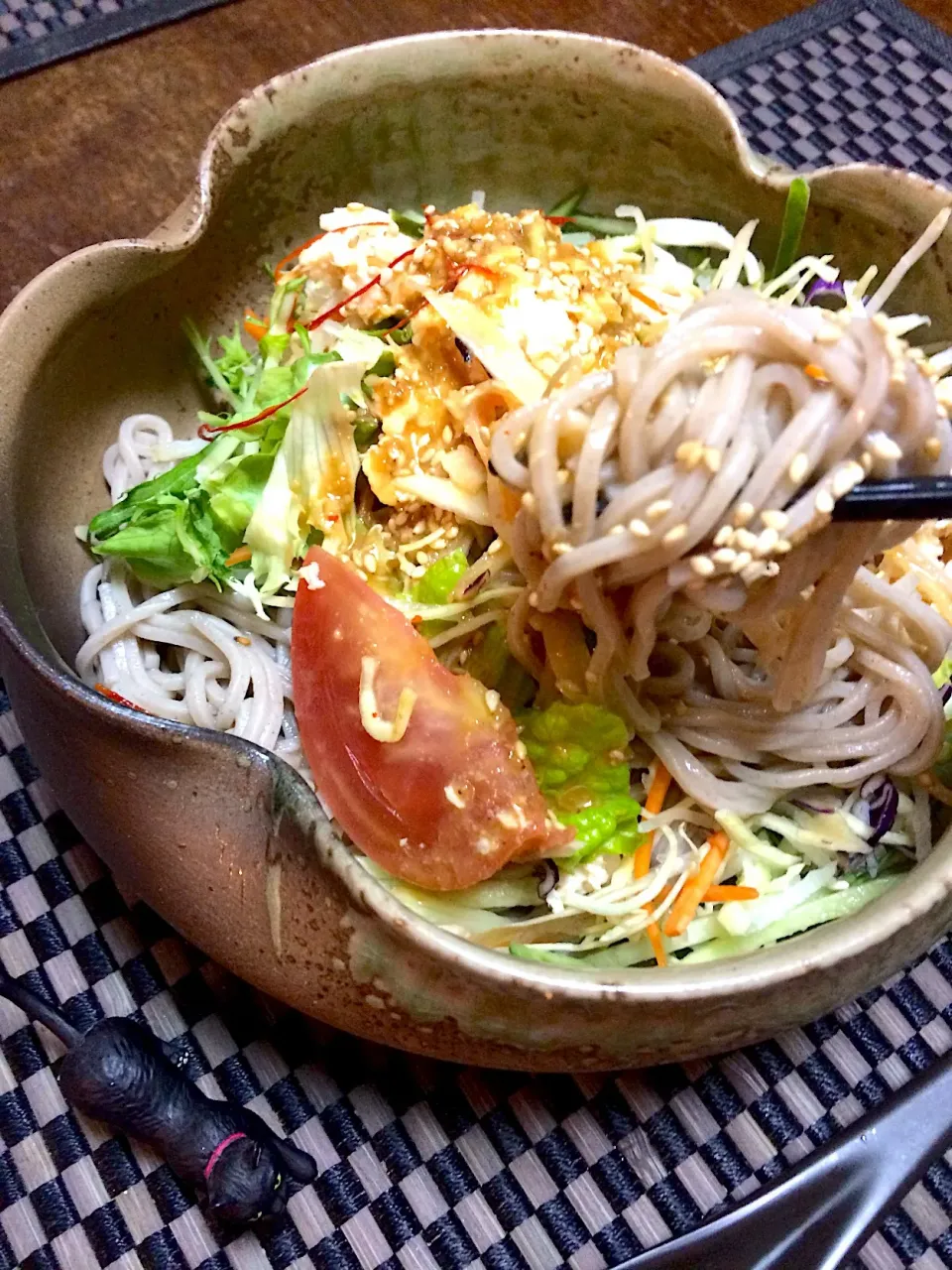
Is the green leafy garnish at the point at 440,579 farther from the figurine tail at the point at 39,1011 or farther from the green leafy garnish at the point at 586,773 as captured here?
the figurine tail at the point at 39,1011

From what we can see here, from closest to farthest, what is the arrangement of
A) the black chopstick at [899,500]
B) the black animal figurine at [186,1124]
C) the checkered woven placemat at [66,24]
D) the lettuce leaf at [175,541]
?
the black chopstick at [899,500]
the black animal figurine at [186,1124]
the lettuce leaf at [175,541]
the checkered woven placemat at [66,24]

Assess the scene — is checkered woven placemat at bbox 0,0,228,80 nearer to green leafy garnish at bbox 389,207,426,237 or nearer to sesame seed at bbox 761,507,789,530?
green leafy garnish at bbox 389,207,426,237

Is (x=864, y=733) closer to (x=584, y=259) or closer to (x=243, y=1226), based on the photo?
(x=584, y=259)

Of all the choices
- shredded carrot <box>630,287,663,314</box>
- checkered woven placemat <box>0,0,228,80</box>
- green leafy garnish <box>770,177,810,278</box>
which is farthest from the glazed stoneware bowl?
checkered woven placemat <box>0,0,228,80</box>

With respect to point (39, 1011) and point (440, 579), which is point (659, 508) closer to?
point (440, 579)

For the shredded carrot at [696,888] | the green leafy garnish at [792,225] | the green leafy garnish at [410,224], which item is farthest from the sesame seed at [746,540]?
the green leafy garnish at [410,224]

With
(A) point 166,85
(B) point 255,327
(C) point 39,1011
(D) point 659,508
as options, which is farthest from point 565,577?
(A) point 166,85

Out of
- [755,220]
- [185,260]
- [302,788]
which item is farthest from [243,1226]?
[755,220]
